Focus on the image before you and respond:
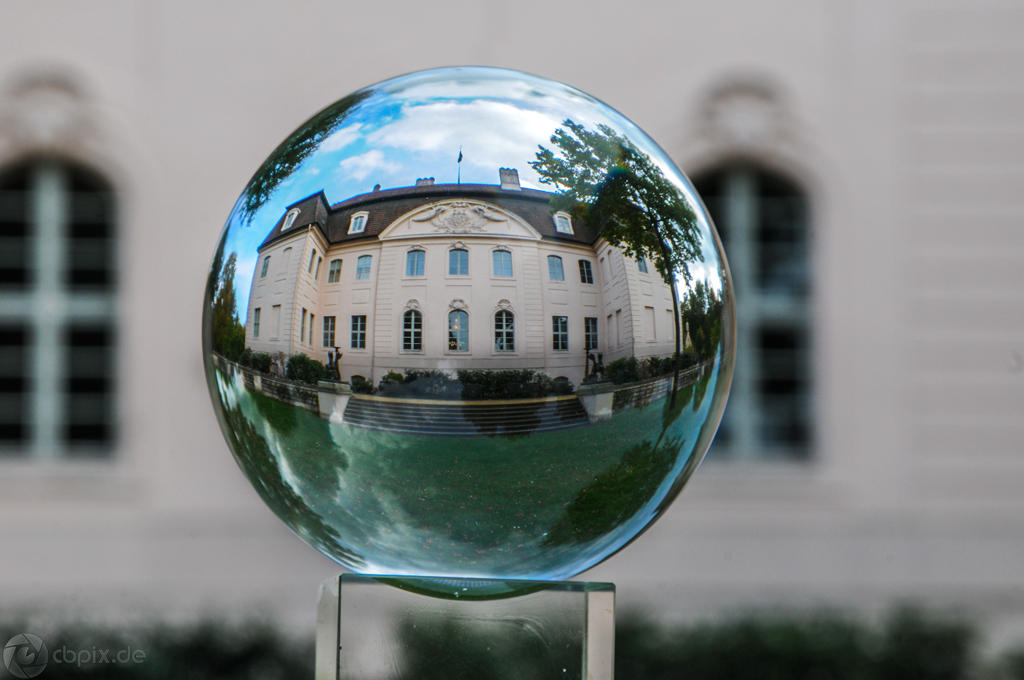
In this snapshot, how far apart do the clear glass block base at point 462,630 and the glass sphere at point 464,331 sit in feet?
0.17

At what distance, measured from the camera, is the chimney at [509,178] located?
1484 millimetres

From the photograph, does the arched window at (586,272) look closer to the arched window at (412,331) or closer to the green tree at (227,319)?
the arched window at (412,331)

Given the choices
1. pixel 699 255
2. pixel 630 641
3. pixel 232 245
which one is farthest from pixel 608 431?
pixel 630 641

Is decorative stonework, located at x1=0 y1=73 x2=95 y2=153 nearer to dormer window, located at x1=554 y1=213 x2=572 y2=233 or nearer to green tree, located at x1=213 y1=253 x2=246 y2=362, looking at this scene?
green tree, located at x1=213 y1=253 x2=246 y2=362

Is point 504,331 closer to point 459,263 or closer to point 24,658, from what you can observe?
point 459,263

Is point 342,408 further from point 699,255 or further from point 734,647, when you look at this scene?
point 734,647

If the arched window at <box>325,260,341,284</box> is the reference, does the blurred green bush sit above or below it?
below

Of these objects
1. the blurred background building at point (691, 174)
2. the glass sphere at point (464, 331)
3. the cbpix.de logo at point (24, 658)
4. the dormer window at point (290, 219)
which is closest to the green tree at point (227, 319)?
the glass sphere at point (464, 331)

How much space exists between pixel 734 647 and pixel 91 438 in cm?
554

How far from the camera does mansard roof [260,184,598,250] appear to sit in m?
1.47

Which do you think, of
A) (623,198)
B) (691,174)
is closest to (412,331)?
(623,198)

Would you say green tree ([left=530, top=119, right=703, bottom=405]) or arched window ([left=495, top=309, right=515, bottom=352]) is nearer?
arched window ([left=495, top=309, right=515, bottom=352])

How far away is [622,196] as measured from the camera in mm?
1587

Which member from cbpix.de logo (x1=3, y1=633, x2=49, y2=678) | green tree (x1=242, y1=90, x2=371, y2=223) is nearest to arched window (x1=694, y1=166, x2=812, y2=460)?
cbpix.de logo (x1=3, y1=633, x2=49, y2=678)
